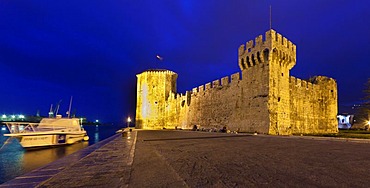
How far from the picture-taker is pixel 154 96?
33.7m

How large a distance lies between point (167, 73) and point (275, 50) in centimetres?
2096

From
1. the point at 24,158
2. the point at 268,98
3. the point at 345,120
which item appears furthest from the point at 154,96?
the point at 345,120

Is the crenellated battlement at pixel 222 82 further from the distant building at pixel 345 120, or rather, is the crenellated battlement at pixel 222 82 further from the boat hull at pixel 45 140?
the distant building at pixel 345 120

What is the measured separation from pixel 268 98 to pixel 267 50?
12.2ft

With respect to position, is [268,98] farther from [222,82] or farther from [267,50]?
[222,82]

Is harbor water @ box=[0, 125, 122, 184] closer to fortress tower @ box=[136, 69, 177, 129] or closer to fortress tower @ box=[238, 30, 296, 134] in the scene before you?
fortress tower @ box=[136, 69, 177, 129]

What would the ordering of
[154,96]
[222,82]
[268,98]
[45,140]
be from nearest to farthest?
1. [268,98]
2. [45,140]
3. [222,82]
4. [154,96]

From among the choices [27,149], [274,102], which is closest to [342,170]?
[274,102]

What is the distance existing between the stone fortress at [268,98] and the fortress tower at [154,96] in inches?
322

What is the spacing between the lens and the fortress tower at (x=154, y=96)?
109ft

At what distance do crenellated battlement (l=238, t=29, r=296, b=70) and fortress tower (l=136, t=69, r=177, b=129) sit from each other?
17.3 metres

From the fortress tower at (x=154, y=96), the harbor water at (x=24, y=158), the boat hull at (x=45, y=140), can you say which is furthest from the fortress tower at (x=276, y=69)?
the boat hull at (x=45, y=140)

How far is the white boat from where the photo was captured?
713 inches

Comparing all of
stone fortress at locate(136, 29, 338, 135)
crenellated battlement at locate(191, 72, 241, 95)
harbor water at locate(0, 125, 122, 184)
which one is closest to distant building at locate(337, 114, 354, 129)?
stone fortress at locate(136, 29, 338, 135)
